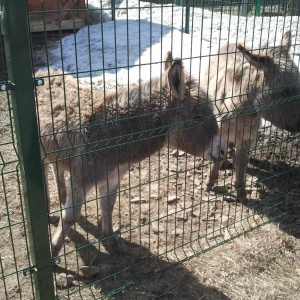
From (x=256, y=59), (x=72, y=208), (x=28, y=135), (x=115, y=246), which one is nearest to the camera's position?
(x=28, y=135)

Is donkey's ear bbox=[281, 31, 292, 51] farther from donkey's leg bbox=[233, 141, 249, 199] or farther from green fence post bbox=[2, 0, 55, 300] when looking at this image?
green fence post bbox=[2, 0, 55, 300]

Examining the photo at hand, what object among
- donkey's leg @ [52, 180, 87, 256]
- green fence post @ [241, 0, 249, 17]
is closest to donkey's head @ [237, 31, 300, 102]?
green fence post @ [241, 0, 249, 17]

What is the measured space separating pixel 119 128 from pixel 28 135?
1040 mm

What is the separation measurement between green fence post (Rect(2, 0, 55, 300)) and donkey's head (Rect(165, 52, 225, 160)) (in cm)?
140

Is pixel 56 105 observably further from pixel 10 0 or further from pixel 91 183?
pixel 10 0

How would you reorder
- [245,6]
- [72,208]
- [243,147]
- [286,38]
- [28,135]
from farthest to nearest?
[245,6], [243,147], [286,38], [72,208], [28,135]

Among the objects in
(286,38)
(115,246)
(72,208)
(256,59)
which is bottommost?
(115,246)

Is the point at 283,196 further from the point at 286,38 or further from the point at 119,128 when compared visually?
the point at 119,128

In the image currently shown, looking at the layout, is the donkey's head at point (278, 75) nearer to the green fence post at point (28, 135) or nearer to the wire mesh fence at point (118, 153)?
the wire mesh fence at point (118, 153)

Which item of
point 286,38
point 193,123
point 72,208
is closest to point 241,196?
point 193,123

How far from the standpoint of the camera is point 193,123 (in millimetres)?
3582

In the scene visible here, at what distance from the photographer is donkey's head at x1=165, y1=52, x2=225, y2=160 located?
138 inches

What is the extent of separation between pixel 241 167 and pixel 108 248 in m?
2.10

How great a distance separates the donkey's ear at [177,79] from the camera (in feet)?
10.6
